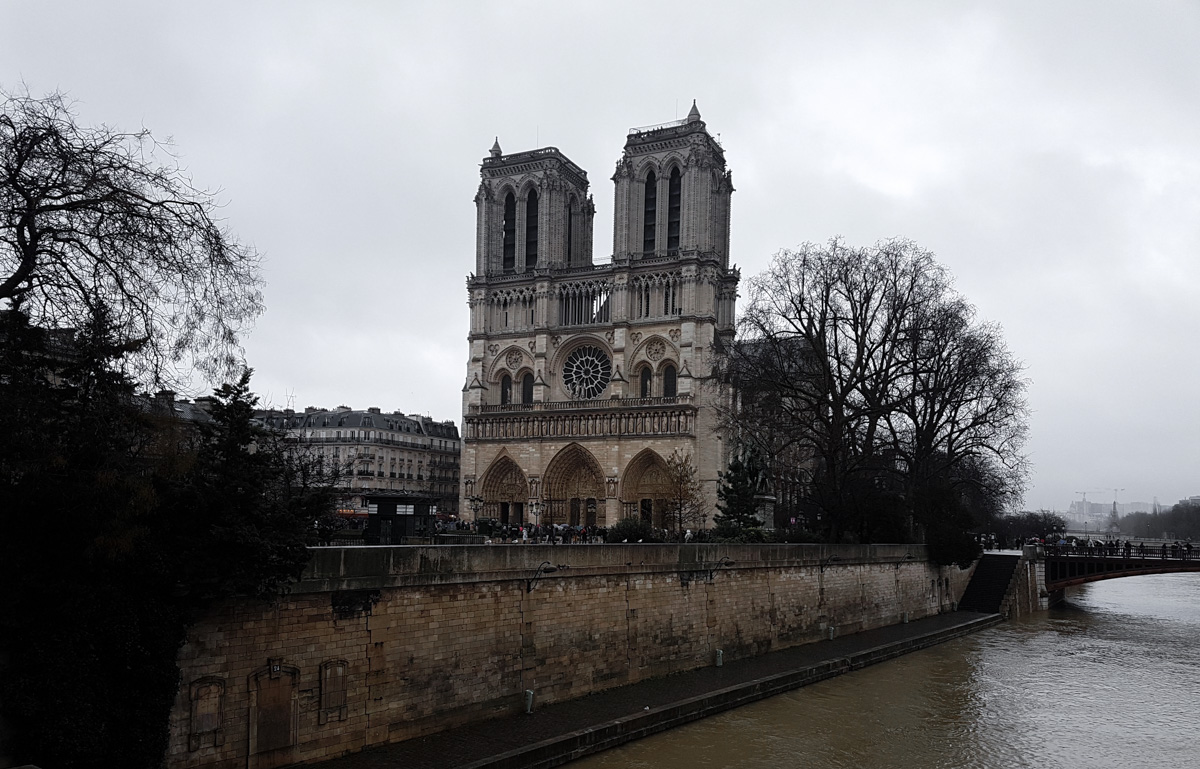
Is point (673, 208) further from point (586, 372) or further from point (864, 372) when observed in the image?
point (864, 372)

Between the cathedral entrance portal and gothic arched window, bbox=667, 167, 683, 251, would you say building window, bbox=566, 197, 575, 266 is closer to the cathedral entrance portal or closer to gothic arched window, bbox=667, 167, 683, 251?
gothic arched window, bbox=667, 167, 683, 251

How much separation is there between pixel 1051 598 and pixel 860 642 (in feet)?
71.4

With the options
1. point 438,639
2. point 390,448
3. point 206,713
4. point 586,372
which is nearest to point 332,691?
point 206,713

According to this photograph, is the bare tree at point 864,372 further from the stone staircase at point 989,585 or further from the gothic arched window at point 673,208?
the gothic arched window at point 673,208

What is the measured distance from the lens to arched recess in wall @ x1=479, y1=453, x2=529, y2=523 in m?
57.8

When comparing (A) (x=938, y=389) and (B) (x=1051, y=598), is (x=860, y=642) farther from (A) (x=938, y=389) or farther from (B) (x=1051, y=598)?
(B) (x=1051, y=598)

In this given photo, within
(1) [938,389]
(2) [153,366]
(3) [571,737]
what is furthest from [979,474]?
(2) [153,366]

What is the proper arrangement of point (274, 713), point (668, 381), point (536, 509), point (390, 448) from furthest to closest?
point (390, 448) < point (536, 509) < point (668, 381) < point (274, 713)

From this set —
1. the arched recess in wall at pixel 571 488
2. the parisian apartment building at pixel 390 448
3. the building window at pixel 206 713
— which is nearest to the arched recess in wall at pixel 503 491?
the arched recess in wall at pixel 571 488

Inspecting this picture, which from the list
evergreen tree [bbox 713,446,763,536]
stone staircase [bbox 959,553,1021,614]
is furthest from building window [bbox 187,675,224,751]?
stone staircase [bbox 959,553,1021,614]

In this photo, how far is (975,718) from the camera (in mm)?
19188

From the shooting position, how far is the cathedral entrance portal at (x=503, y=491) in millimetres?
57812

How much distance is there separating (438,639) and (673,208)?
45.0 meters

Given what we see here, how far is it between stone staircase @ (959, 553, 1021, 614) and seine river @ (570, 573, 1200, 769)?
6.99 metres
